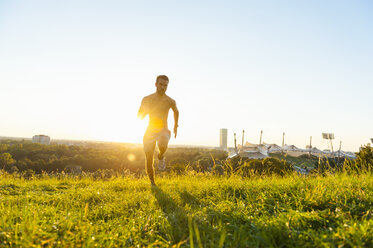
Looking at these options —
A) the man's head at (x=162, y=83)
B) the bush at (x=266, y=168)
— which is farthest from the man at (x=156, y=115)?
the bush at (x=266, y=168)

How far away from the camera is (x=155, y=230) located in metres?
2.46

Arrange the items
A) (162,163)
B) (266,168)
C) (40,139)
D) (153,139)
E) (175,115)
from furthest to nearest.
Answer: (40,139) → (266,168) → (162,163) → (175,115) → (153,139)

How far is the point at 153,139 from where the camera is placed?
6.05m

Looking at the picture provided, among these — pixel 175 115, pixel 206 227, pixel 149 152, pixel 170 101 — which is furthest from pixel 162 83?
pixel 206 227

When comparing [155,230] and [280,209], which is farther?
[280,209]

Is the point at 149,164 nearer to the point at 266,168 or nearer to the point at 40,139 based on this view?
the point at 266,168

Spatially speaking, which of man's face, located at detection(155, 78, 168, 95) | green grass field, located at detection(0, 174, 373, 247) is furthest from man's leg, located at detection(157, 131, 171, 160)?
green grass field, located at detection(0, 174, 373, 247)

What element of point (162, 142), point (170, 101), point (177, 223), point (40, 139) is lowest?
point (40, 139)

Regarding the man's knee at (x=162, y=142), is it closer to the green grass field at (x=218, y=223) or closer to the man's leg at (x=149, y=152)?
the man's leg at (x=149, y=152)

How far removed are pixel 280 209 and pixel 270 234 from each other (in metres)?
0.85

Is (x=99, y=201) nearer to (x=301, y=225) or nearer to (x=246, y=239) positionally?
(x=246, y=239)

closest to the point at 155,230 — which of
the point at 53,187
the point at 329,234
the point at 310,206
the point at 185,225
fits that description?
the point at 185,225

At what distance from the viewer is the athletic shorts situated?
A: 602 cm

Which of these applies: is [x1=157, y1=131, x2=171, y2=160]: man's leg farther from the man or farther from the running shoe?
the running shoe
